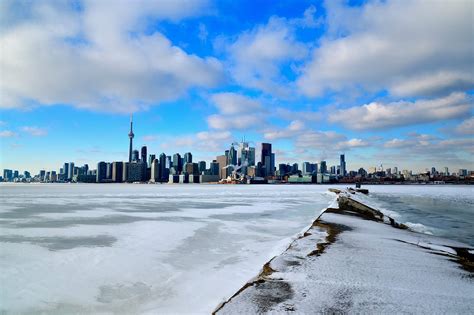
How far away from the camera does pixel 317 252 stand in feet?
26.4

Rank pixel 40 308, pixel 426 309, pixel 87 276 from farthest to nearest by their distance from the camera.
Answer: pixel 87 276 < pixel 40 308 < pixel 426 309

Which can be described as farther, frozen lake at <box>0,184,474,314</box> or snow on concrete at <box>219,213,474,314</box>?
frozen lake at <box>0,184,474,314</box>

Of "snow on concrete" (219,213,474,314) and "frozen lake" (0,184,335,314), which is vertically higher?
"snow on concrete" (219,213,474,314)

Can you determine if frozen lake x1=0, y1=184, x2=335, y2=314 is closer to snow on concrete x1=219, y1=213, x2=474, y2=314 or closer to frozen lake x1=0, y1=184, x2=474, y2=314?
frozen lake x1=0, y1=184, x2=474, y2=314

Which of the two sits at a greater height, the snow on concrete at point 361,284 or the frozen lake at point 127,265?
the snow on concrete at point 361,284

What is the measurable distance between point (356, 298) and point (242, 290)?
1.89m

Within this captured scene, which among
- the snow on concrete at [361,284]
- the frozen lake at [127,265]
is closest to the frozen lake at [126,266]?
the frozen lake at [127,265]

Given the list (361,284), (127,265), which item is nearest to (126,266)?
(127,265)

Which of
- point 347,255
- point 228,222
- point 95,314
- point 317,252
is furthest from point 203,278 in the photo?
point 228,222

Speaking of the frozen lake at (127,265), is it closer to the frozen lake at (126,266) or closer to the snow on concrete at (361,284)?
the frozen lake at (126,266)

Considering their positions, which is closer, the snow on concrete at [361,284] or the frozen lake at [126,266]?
the snow on concrete at [361,284]

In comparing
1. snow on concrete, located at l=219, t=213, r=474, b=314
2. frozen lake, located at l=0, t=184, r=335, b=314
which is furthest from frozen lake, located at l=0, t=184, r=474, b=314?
snow on concrete, located at l=219, t=213, r=474, b=314

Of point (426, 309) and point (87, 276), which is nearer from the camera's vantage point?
point (426, 309)

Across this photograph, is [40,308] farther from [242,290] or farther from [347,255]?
[347,255]
